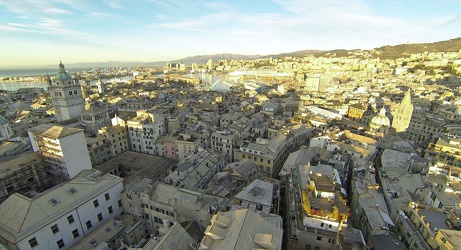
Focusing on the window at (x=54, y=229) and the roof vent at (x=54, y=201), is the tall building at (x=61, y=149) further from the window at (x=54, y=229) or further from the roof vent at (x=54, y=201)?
the window at (x=54, y=229)

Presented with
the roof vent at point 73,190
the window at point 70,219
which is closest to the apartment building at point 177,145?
the roof vent at point 73,190

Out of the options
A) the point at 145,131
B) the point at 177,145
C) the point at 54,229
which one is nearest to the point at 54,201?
the point at 54,229

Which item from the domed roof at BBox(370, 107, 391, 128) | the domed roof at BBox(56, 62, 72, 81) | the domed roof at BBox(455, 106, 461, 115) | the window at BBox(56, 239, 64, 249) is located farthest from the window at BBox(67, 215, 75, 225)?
the domed roof at BBox(455, 106, 461, 115)

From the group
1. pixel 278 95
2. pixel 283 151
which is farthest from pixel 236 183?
pixel 278 95

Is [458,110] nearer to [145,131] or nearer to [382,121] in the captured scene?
[382,121]

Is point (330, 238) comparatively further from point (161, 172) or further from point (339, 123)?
point (339, 123)

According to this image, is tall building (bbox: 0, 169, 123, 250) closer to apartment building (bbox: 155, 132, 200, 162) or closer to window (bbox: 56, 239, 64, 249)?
window (bbox: 56, 239, 64, 249)
